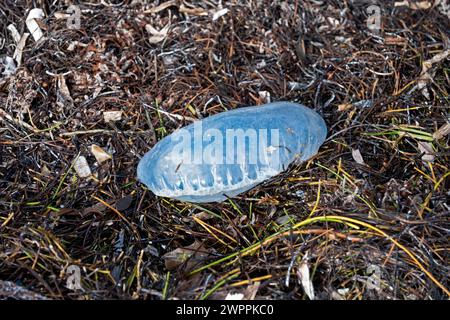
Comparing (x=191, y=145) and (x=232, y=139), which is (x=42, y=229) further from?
(x=232, y=139)

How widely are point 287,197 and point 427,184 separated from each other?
52 cm

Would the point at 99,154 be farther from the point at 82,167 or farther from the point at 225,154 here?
the point at 225,154

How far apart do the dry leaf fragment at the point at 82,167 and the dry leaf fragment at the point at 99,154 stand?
0.05 m

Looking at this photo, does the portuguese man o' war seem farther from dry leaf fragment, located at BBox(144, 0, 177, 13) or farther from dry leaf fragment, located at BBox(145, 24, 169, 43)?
dry leaf fragment, located at BBox(144, 0, 177, 13)

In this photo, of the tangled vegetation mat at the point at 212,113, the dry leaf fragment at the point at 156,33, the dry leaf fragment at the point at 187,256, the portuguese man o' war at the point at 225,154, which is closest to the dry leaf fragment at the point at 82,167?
the tangled vegetation mat at the point at 212,113

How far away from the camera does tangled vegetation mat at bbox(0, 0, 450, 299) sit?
1910mm

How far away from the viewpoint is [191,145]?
85.6 inches

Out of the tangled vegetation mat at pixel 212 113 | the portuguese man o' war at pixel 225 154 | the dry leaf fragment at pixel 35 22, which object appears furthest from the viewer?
the dry leaf fragment at pixel 35 22

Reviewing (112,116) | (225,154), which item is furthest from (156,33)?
(225,154)

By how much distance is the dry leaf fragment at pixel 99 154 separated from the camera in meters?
2.35

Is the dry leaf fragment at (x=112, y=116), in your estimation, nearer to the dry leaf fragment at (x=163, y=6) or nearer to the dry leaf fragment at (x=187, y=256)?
the dry leaf fragment at (x=163, y=6)

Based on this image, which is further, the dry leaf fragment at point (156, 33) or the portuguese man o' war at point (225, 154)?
the dry leaf fragment at point (156, 33)

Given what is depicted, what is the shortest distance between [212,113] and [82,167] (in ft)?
1.94

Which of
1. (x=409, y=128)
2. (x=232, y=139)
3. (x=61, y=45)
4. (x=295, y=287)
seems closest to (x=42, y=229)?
(x=232, y=139)
